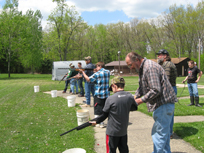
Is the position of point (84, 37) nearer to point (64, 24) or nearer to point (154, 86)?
point (64, 24)

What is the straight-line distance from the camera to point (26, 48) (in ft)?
124

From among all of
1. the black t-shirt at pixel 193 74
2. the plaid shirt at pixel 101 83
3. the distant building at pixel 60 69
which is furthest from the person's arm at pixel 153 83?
the distant building at pixel 60 69

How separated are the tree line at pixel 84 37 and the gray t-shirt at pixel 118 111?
3739 centimetres

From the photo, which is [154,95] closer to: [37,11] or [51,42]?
[51,42]

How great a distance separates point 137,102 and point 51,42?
131 feet

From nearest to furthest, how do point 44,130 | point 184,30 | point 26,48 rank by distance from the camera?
point 44,130, point 26,48, point 184,30

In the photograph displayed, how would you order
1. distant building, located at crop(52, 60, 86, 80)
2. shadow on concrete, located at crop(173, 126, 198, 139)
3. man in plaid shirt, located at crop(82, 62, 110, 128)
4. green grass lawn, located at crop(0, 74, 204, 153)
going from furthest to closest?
distant building, located at crop(52, 60, 86, 80) < man in plaid shirt, located at crop(82, 62, 110, 128) < shadow on concrete, located at crop(173, 126, 198, 139) < green grass lawn, located at crop(0, 74, 204, 153)

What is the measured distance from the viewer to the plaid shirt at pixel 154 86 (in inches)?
107

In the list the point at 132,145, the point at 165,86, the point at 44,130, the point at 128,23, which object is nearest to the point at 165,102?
the point at 165,86

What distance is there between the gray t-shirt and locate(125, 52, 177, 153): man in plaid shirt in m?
0.19

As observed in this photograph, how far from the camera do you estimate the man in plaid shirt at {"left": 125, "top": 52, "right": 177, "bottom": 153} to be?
275cm

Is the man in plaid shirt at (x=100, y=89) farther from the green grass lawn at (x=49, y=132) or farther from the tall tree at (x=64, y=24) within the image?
the tall tree at (x=64, y=24)

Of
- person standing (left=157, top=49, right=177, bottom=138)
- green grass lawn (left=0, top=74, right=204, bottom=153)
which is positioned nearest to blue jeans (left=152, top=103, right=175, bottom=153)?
green grass lawn (left=0, top=74, right=204, bottom=153)

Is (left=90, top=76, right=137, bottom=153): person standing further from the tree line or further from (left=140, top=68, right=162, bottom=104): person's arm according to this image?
the tree line
